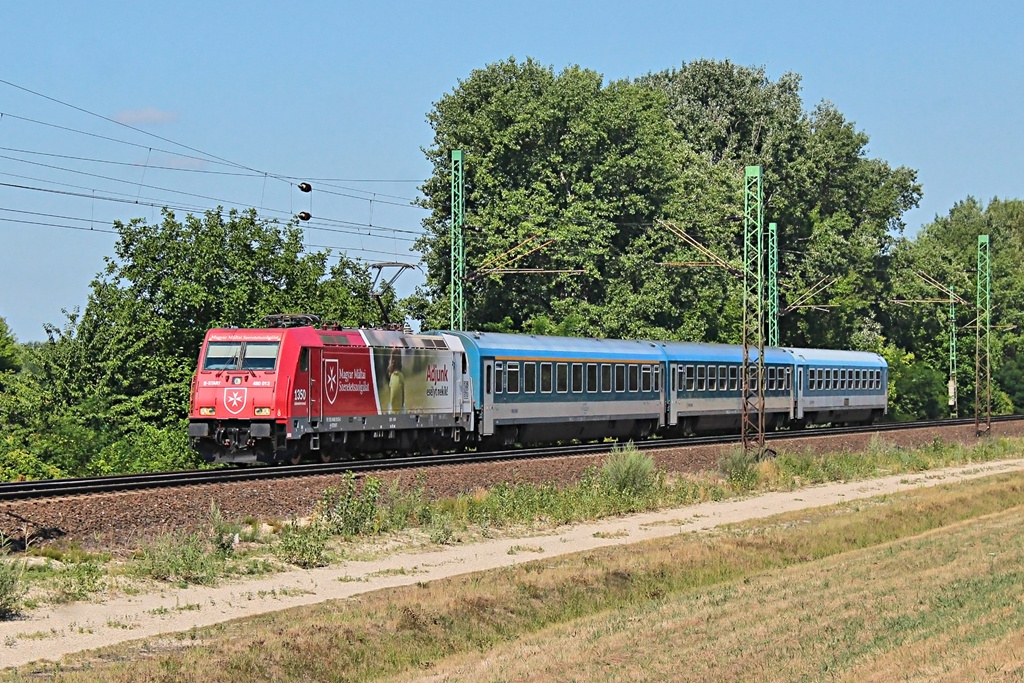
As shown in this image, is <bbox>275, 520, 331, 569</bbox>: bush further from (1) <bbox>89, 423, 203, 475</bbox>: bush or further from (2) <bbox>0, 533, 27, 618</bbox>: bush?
(1) <bbox>89, 423, 203, 475</bbox>: bush

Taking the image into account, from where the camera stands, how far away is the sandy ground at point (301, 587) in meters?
14.8

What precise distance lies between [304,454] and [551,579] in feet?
39.1

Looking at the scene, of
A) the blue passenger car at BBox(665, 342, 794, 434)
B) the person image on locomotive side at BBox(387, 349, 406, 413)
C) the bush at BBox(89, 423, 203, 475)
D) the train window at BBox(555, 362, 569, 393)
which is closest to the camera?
the bush at BBox(89, 423, 203, 475)

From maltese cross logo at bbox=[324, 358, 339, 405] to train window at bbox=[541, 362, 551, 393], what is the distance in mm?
9326

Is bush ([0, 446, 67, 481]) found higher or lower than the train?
lower

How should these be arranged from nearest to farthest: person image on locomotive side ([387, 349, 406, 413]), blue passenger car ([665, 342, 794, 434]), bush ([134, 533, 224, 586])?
bush ([134, 533, 224, 586]) < person image on locomotive side ([387, 349, 406, 413]) < blue passenger car ([665, 342, 794, 434])

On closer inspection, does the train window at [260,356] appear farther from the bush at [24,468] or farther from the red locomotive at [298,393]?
the bush at [24,468]

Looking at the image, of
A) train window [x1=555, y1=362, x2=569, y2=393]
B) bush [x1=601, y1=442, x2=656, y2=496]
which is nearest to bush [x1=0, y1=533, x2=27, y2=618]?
bush [x1=601, y1=442, x2=656, y2=496]

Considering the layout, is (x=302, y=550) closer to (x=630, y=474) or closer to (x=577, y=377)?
(x=630, y=474)

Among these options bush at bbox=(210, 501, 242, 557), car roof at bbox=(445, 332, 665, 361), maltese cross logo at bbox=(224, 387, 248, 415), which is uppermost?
car roof at bbox=(445, 332, 665, 361)

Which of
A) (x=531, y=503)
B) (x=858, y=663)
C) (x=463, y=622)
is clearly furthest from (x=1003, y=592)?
(x=531, y=503)

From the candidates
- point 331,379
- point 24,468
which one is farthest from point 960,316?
point 24,468

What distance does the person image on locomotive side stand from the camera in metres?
32.1

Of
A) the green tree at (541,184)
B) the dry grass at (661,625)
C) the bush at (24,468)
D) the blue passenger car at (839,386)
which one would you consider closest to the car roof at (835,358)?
the blue passenger car at (839,386)
